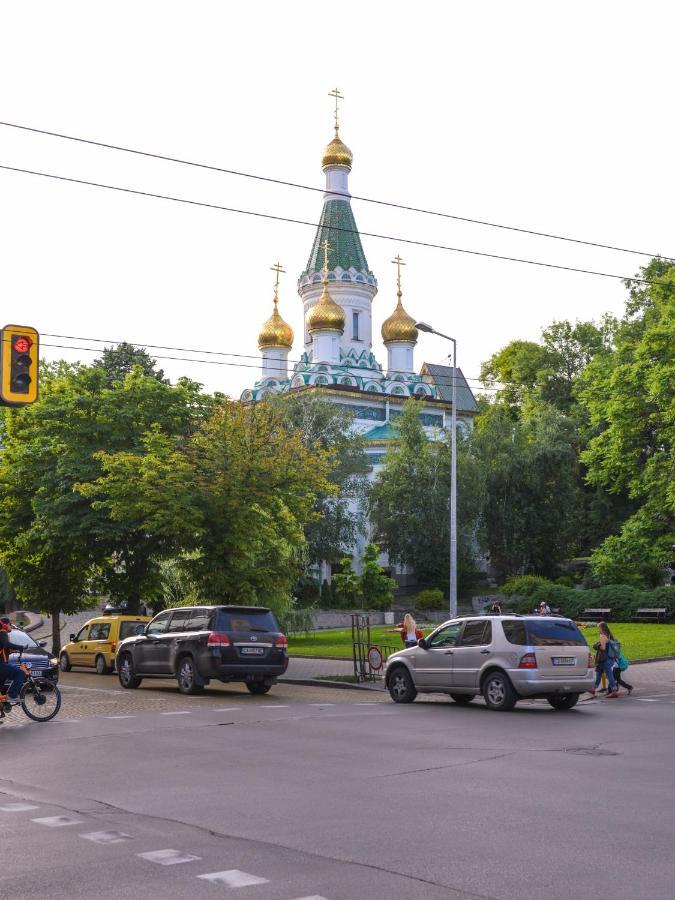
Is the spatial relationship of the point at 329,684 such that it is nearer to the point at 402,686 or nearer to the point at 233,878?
the point at 402,686

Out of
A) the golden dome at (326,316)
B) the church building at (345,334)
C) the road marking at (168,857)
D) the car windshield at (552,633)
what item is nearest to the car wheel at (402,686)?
the car windshield at (552,633)

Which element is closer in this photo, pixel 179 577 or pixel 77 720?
pixel 77 720

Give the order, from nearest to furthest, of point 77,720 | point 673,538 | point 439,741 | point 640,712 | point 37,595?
point 439,741
point 77,720
point 640,712
point 37,595
point 673,538

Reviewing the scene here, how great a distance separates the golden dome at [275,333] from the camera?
3273 inches

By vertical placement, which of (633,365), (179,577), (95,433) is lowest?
(179,577)

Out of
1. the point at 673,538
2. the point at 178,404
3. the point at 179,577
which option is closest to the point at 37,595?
the point at 179,577

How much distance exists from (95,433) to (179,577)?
15.5 ft

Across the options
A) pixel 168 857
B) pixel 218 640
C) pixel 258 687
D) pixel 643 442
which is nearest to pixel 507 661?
pixel 218 640

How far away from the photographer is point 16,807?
31.3 feet

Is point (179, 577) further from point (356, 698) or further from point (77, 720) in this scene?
point (77, 720)

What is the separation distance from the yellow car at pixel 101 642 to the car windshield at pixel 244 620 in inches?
281

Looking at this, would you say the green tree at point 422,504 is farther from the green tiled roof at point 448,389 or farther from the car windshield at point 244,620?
the car windshield at point 244,620

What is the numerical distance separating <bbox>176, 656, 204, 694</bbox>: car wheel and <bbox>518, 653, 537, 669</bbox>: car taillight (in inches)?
260

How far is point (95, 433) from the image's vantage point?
31.3 metres
